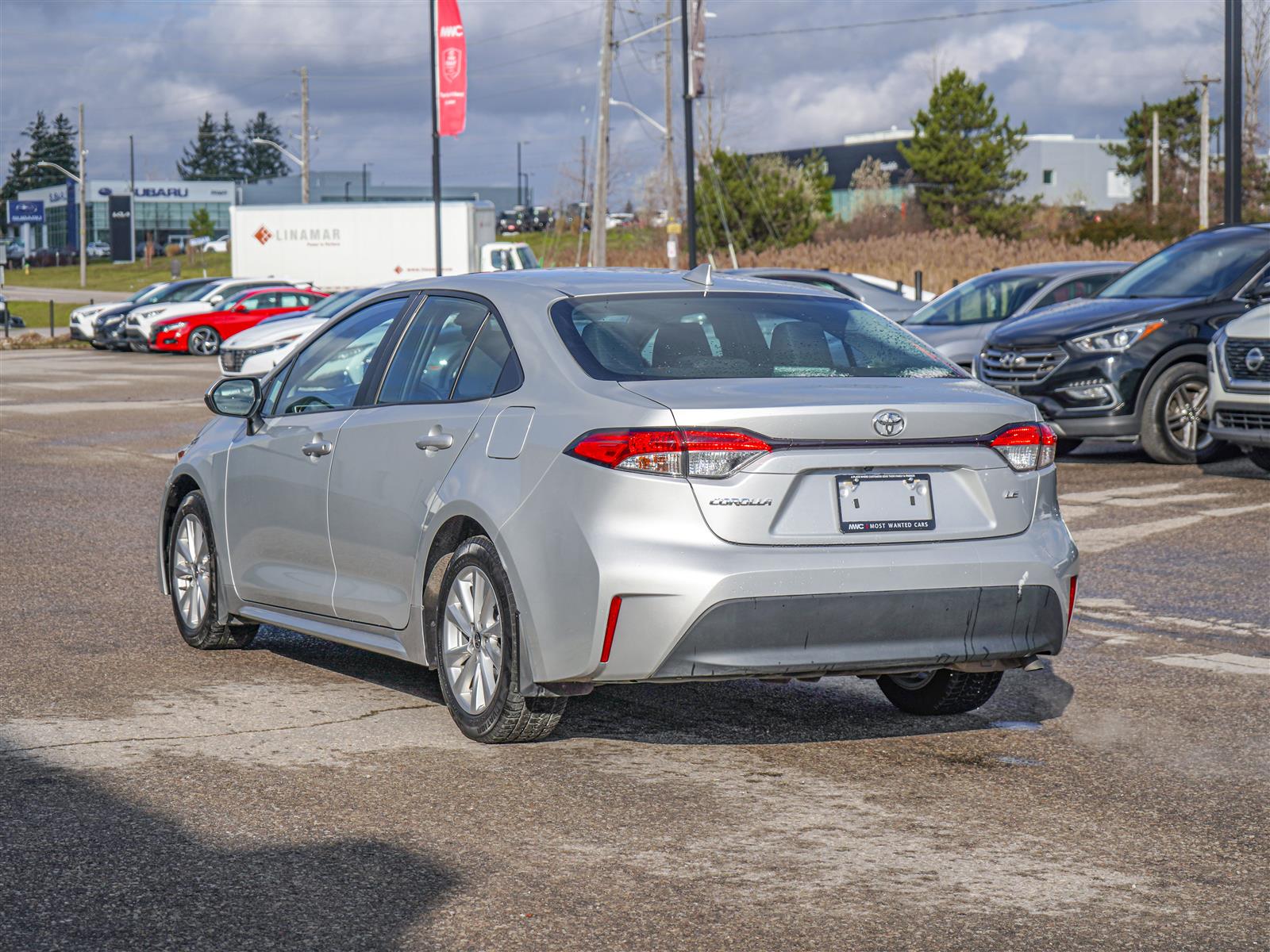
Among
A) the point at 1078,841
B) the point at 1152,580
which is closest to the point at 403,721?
the point at 1078,841

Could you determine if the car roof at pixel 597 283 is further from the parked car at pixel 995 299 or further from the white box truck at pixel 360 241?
the white box truck at pixel 360 241

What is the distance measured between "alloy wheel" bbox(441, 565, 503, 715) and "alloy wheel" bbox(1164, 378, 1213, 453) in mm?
9865

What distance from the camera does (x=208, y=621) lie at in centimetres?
755

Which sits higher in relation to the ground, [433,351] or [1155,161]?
[1155,161]

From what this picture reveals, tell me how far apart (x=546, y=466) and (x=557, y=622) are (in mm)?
473

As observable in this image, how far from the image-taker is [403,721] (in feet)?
20.5

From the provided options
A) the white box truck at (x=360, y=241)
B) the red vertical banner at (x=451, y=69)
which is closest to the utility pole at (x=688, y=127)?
the red vertical banner at (x=451, y=69)

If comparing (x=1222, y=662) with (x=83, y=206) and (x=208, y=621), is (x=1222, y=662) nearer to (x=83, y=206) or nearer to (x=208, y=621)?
(x=208, y=621)

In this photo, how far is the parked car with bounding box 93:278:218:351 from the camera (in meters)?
40.5

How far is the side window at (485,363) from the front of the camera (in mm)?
5906

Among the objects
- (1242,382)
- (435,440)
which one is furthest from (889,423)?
(1242,382)

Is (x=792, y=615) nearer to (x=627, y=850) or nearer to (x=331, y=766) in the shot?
(x=627, y=850)

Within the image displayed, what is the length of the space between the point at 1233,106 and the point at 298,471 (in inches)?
665

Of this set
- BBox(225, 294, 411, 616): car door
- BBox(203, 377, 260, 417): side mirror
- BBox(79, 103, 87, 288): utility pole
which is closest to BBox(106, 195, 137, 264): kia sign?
BBox(79, 103, 87, 288): utility pole
